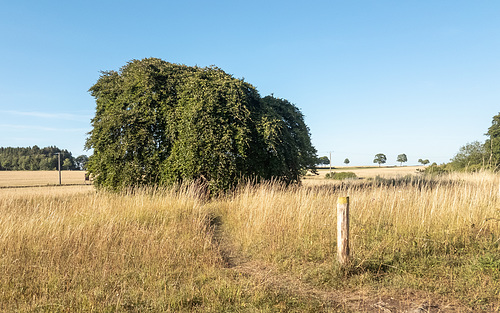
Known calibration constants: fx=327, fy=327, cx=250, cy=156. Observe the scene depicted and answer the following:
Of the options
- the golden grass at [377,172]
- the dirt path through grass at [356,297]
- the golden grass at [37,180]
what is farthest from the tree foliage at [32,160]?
the dirt path through grass at [356,297]

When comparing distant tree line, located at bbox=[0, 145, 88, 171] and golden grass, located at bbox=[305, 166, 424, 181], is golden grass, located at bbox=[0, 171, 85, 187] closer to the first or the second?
distant tree line, located at bbox=[0, 145, 88, 171]

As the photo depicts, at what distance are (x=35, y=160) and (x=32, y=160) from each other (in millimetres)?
1057

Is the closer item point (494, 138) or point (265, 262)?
point (265, 262)

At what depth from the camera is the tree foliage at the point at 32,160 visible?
96.9 metres

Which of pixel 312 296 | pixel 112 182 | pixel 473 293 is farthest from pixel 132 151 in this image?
pixel 473 293

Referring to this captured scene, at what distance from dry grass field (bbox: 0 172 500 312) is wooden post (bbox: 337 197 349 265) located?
0.70ft

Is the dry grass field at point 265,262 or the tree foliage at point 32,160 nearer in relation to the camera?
the dry grass field at point 265,262

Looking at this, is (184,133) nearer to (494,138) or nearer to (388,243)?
(388,243)

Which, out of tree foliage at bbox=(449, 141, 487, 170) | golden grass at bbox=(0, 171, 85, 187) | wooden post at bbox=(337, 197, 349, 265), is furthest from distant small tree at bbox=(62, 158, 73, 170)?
wooden post at bbox=(337, 197, 349, 265)

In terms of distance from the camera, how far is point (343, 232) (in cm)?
602

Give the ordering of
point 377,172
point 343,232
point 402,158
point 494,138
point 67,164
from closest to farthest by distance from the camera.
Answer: point 343,232 → point 494,138 → point 377,172 → point 67,164 → point 402,158

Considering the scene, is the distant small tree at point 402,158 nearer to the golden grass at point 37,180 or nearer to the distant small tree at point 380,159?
the distant small tree at point 380,159

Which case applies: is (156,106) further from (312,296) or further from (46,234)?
(312,296)

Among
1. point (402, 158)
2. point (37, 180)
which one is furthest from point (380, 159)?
point (37, 180)
